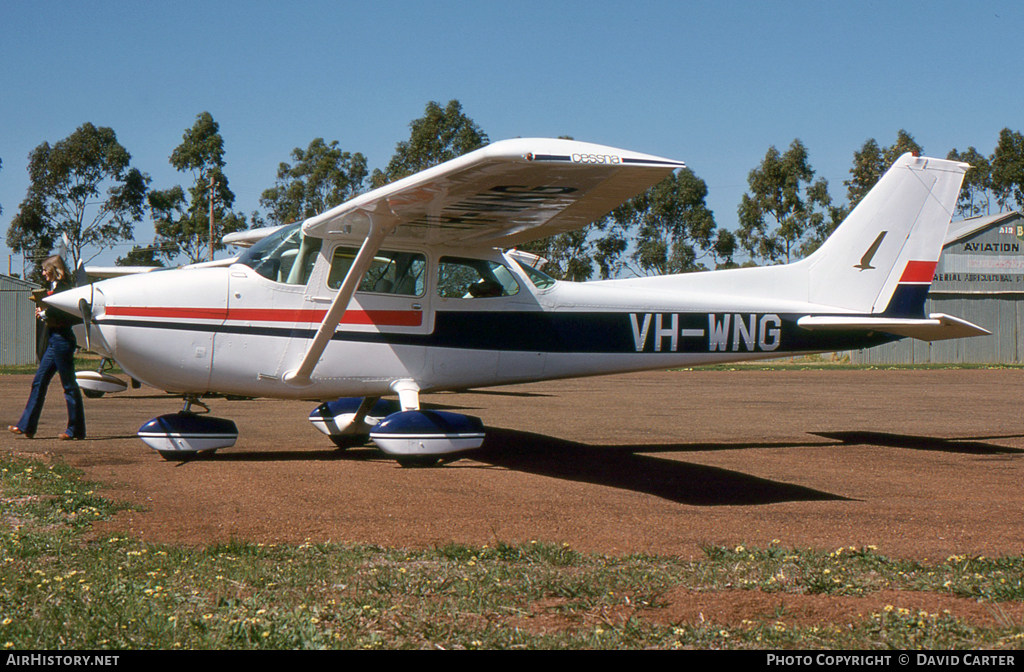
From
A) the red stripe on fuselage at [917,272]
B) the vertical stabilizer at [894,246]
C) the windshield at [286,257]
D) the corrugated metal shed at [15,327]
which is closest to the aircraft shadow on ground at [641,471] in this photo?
the vertical stabilizer at [894,246]

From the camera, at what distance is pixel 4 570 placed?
3928 mm

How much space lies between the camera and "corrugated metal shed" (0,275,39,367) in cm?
3170

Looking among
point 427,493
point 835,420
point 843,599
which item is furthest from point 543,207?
point 835,420

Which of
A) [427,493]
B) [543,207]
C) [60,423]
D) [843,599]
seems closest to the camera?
[843,599]

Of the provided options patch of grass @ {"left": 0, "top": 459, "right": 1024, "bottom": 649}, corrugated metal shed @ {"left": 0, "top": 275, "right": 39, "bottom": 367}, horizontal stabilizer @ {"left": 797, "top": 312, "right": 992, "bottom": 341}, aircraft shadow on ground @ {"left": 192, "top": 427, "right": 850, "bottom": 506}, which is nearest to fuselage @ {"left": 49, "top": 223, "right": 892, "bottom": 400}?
horizontal stabilizer @ {"left": 797, "top": 312, "right": 992, "bottom": 341}

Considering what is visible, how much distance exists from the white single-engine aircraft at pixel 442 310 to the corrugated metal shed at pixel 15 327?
2772 centimetres

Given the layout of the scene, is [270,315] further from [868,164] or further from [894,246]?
[868,164]

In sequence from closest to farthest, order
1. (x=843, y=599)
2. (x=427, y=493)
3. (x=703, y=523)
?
(x=843, y=599), (x=703, y=523), (x=427, y=493)

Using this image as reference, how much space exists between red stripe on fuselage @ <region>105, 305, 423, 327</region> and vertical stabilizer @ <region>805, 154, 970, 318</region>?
5.04 meters

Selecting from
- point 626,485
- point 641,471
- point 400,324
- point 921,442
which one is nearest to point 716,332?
point 641,471

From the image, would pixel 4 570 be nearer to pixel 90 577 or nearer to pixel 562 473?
pixel 90 577

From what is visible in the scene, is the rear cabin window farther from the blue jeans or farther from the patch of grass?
the patch of grass

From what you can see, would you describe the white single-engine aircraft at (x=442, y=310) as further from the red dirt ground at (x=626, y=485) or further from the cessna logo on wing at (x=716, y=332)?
the red dirt ground at (x=626, y=485)
